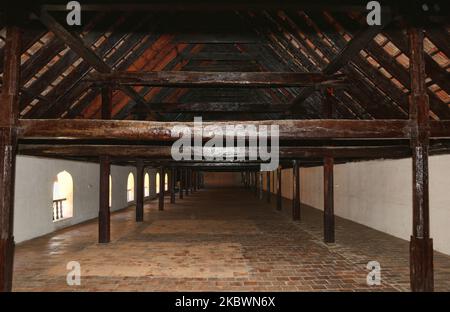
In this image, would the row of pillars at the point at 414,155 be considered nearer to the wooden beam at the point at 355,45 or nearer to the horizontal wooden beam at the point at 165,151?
the wooden beam at the point at 355,45

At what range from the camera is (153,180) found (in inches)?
974

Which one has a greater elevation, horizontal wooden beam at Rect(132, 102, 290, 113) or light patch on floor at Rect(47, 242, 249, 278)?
horizontal wooden beam at Rect(132, 102, 290, 113)

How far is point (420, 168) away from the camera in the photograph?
5078 mm

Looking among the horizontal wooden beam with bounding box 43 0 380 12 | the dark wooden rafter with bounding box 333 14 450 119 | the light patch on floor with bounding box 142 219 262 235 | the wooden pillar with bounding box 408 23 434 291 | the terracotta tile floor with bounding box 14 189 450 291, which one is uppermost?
the horizontal wooden beam with bounding box 43 0 380 12

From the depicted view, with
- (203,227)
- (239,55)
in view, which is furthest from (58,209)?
(239,55)

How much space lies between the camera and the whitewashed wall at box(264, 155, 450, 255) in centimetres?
834

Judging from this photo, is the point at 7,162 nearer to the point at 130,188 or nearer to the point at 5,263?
the point at 5,263

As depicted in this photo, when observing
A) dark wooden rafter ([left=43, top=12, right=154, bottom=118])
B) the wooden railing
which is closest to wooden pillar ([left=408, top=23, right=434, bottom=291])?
dark wooden rafter ([left=43, top=12, right=154, bottom=118])

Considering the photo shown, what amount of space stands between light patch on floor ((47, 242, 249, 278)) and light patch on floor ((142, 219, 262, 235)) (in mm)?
1843

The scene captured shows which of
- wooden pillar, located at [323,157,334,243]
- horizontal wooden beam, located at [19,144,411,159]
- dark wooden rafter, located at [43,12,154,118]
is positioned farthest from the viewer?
wooden pillar, located at [323,157,334,243]

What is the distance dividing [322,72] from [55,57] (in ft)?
20.3

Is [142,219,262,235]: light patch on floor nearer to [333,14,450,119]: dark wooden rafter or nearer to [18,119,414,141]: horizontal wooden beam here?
[18,119,414,141]: horizontal wooden beam

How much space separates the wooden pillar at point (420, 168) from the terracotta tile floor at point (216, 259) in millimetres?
821
